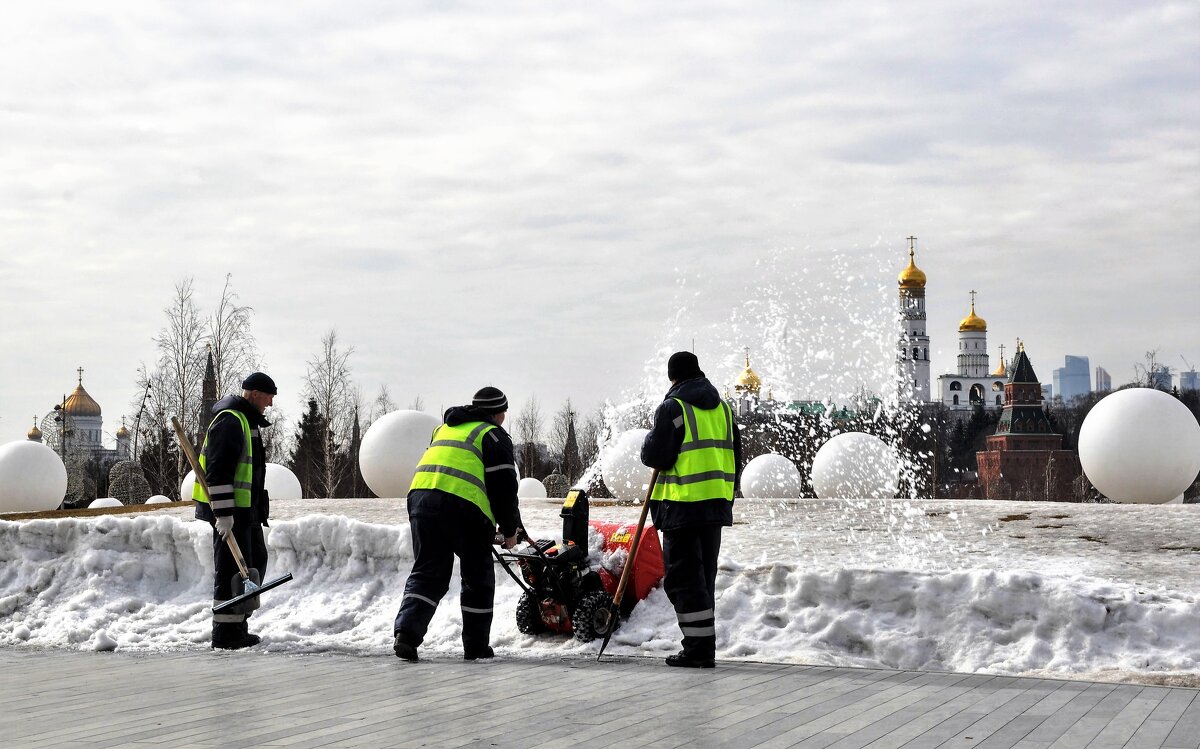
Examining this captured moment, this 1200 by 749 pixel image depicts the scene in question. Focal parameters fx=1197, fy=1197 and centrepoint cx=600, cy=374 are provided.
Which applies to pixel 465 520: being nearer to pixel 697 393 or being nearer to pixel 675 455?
pixel 675 455

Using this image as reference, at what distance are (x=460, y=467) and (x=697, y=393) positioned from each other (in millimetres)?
1672

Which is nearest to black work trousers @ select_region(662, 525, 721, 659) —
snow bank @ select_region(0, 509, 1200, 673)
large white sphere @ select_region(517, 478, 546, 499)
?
snow bank @ select_region(0, 509, 1200, 673)

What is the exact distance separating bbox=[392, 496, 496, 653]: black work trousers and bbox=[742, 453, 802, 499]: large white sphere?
14179 mm

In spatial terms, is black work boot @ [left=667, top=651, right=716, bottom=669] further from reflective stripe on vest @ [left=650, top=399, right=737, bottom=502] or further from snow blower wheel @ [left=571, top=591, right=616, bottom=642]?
snow blower wheel @ [left=571, top=591, right=616, bottom=642]

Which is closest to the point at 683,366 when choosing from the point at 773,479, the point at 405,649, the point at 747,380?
the point at 405,649

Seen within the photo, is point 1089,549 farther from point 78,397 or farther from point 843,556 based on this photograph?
point 78,397

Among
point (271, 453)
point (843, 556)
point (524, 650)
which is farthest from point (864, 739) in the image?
point (271, 453)

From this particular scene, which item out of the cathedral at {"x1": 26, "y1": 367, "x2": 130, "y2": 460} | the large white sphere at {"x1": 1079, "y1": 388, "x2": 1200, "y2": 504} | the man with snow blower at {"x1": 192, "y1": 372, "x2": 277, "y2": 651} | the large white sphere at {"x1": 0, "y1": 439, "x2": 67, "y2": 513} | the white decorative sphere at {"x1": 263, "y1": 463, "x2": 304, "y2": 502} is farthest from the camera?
the cathedral at {"x1": 26, "y1": 367, "x2": 130, "y2": 460}

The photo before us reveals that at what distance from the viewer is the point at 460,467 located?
8.09 meters

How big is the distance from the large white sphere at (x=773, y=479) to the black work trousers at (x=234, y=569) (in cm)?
1370

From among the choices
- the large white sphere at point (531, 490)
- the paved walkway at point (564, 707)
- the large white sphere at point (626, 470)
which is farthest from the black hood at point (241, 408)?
the large white sphere at point (531, 490)

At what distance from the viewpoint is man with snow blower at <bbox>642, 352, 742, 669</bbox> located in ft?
25.1

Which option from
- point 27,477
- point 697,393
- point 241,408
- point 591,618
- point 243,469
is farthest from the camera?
point 27,477

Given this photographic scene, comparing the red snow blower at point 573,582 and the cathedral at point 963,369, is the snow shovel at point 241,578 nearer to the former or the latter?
the red snow blower at point 573,582
